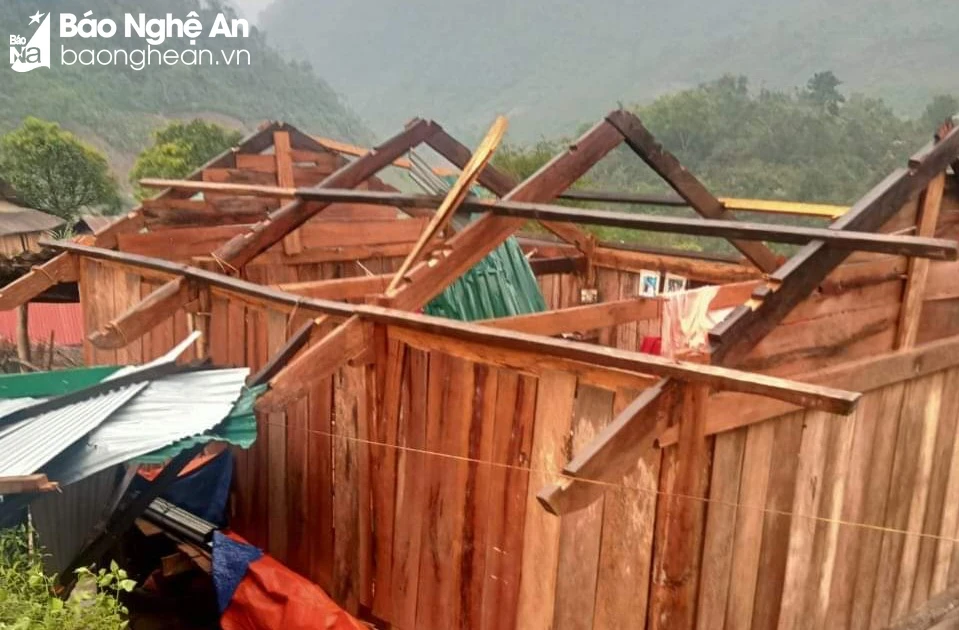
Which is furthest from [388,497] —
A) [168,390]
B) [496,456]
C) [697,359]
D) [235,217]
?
[235,217]

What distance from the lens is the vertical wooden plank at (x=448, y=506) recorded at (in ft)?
15.0

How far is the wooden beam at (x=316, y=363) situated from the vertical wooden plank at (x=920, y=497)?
3.35 meters

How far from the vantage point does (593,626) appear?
405cm

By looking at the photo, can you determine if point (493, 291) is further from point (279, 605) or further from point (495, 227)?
point (279, 605)

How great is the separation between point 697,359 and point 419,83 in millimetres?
130500

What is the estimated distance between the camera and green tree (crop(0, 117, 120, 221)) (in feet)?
127

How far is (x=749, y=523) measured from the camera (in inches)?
157

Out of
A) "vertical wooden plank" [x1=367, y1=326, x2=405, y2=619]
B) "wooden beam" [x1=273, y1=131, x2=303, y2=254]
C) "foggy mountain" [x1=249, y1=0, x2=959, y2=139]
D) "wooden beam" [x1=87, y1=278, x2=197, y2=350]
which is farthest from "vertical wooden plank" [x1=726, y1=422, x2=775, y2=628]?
"foggy mountain" [x1=249, y1=0, x2=959, y2=139]

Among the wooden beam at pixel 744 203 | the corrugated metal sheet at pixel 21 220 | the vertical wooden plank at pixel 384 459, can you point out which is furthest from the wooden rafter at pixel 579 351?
the corrugated metal sheet at pixel 21 220

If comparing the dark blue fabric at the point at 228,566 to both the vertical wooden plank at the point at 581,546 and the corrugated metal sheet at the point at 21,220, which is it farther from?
the corrugated metal sheet at the point at 21,220

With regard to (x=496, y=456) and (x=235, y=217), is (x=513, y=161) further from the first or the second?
(x=496, y=456)

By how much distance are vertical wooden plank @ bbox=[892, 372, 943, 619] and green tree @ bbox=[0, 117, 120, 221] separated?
39219 mm

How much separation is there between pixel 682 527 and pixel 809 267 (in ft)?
4.57

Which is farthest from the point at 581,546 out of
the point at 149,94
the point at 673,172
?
the point at 149,94
